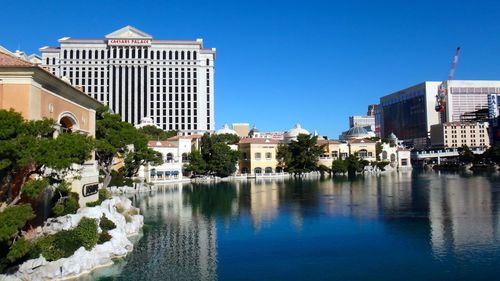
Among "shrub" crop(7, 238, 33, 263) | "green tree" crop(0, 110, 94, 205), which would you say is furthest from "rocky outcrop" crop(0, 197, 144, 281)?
"green tree" crop(0, 110, 94, 205)

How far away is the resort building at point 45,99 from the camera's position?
18.4 meters

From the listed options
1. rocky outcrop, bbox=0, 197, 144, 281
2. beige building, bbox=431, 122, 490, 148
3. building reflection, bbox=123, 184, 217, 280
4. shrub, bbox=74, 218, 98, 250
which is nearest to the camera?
rocky outcrop, bbox=0, 197, 144, 281

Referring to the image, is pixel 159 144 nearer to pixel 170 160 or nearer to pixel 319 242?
pixel 170 160

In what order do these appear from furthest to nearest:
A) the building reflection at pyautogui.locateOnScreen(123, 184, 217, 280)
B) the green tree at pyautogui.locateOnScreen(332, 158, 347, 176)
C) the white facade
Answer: the white facade, the green tree at pyautogui.locateOnScreen(332, 158, 347, 176), the building reflection at pyautogui.locateOnScreen(123, 184, 217, 280)

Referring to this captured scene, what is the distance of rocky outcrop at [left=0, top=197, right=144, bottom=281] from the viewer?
619 inches

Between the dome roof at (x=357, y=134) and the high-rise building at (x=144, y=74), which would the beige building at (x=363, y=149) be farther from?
the high-rise building at (x=144, y=74)

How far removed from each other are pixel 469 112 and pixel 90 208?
535 feet

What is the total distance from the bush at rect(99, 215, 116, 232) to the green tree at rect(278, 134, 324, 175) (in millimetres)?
60465

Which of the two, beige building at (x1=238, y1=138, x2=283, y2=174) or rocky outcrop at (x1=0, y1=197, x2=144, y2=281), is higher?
beige building at (x1=238, y1=138, x2=283, y2=174)

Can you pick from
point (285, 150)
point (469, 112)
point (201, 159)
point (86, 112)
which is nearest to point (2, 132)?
point (86, 112)

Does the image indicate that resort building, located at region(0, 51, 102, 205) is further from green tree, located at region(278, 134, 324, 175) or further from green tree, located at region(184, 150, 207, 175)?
green tree, located at region(278, 134, 324, 175)

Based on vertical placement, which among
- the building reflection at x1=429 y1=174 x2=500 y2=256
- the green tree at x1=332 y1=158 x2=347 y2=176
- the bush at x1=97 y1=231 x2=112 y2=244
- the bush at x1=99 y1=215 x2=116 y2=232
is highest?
the green tree at x1=332 y1=158 x2=347 y2=176

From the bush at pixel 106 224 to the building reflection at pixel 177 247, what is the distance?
171 centimetres

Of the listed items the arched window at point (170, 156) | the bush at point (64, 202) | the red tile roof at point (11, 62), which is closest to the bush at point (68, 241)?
the bush at point (64, 202)
